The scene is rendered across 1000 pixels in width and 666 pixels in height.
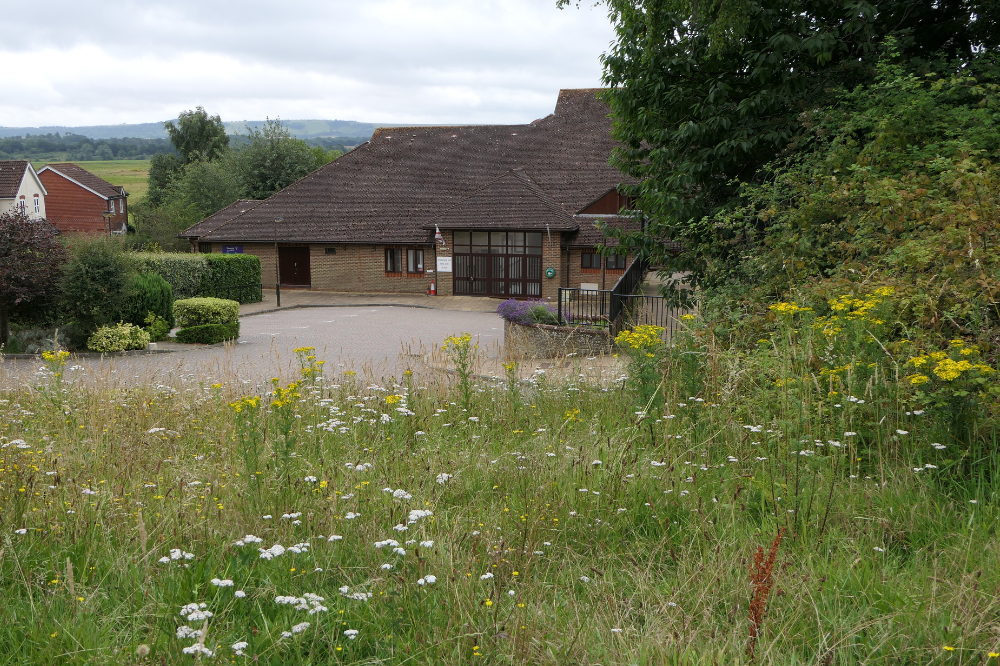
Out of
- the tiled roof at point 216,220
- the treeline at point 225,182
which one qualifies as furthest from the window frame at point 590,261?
the treeline at point 225,182

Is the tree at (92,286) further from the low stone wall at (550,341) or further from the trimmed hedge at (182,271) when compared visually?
the low stone wall at (550,341)

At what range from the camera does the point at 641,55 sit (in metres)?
12.7

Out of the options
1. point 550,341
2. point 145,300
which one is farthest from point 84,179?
point 550,341

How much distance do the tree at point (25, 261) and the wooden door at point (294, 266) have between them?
66.2 feet

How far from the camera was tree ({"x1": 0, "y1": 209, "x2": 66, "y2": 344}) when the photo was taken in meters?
17.3

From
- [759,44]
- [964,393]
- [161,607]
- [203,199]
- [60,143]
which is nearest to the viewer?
[161,607]

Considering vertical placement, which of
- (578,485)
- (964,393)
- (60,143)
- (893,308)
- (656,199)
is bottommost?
(578,485)

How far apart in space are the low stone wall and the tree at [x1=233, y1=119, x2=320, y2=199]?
112 ft

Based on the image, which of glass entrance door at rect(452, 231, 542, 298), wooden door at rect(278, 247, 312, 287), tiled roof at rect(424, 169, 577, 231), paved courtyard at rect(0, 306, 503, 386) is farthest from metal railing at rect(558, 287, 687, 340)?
wooden door at rect(278, 247, 312, 287)

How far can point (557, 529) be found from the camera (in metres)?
3.92

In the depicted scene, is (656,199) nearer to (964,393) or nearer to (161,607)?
(964,393)

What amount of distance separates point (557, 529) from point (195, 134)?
239 feet

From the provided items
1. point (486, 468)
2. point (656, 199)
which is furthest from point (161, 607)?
point (656, 199)

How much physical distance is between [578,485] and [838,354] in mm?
2371
